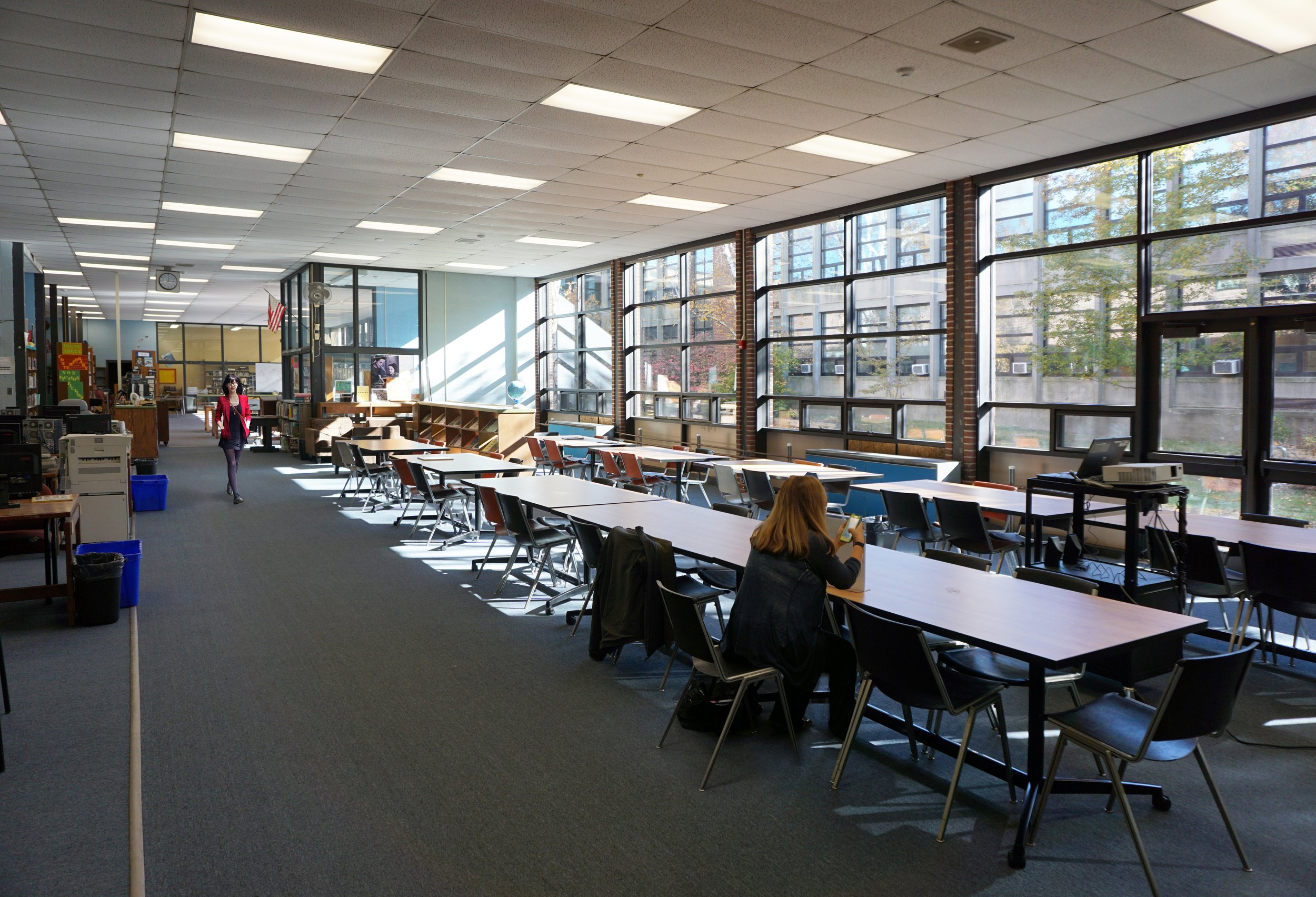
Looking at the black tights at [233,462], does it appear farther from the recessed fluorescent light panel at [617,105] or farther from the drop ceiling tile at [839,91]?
the drop ceiling tile at [839,91]

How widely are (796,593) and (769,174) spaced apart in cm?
603

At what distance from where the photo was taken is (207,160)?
7656mm

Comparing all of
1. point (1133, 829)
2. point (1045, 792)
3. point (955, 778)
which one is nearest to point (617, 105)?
point (955, 778)

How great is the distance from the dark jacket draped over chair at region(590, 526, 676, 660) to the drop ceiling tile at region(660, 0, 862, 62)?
2.80 m

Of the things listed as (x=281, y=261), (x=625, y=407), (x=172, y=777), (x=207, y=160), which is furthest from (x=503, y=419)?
(x=172, y=777)

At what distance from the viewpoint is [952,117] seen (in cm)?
657

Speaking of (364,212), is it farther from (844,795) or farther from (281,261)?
(844,795)

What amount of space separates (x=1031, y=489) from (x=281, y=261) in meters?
13.5

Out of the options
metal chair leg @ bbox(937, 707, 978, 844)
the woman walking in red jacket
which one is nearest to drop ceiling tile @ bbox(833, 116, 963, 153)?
metal chair leg @ bbox(937, 707, 978, 844)

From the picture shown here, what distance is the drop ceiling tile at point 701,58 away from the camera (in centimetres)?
504

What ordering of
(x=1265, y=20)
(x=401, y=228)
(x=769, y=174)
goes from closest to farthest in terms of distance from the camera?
1. (x=1265, y=20)
2. (x=769, y=174)
3. (x=401, y=228)

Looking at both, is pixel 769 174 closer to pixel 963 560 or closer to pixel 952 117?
pixel 952 117

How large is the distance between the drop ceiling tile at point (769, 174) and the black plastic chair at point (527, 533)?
408 cm

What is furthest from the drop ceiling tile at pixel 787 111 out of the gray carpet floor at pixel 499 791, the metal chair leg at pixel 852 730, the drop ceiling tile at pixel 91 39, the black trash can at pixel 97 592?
the black trash can at pixel 97 592
